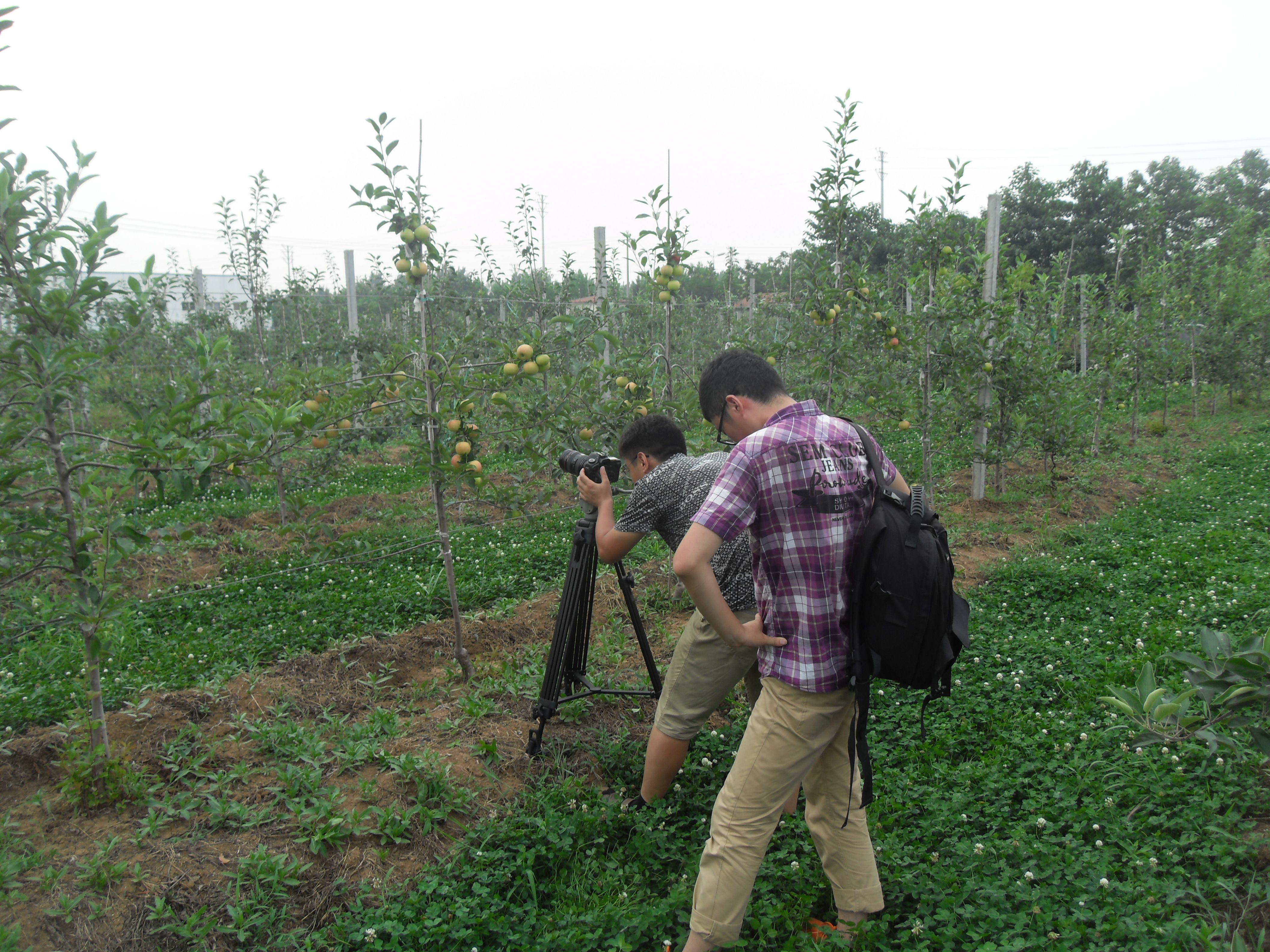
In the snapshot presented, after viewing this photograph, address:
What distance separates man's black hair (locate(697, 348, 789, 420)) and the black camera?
859 millimetres

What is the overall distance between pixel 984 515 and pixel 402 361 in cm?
665

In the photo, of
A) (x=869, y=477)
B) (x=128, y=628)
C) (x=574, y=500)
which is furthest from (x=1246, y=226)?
(x=128, y=628)

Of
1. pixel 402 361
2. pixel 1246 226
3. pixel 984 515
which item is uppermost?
pixel 1246 226

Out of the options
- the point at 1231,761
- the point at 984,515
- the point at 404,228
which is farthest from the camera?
the point at 984,515

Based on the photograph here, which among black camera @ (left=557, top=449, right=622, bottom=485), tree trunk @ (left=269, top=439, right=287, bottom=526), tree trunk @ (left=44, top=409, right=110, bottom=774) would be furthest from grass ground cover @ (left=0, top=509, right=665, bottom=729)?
black camera @ (left=557, top=449, right=622, bottom=485)

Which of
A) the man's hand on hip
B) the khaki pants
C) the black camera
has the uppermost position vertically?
the black camera

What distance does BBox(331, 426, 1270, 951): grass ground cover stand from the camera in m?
2.46

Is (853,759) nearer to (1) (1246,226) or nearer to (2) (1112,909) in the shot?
(2) (1112,909)

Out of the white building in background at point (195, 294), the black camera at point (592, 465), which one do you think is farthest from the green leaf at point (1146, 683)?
the white building in background at point (195, 294)

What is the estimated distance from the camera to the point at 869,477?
2.28 m

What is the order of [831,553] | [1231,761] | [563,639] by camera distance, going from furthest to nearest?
[563,639], [1231,761], [831,553]

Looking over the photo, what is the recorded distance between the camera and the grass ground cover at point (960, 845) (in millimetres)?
2457

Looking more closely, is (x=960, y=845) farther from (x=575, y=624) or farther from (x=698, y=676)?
(x=575, y=624)

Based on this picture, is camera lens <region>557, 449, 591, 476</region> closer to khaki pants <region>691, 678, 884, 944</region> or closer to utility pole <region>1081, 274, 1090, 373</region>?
khaki pants <region>691, 678, 884, 944</region>
